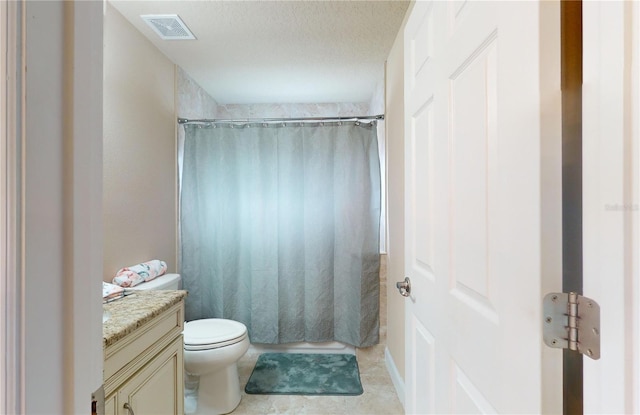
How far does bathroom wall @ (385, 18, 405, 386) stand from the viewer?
188 centimetres

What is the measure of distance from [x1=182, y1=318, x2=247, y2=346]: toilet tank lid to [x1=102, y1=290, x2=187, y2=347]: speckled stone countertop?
45 centimetres

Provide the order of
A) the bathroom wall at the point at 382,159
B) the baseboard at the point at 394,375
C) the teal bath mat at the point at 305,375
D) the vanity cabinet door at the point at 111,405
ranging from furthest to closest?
the bathroom wall at the point at 382,159 < the teal bath mat at the point at 305,375 < the baseboard at the point at 394,375 < the vanity cabinet door at the point at 111,405

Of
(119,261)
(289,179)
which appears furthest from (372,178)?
(119,261)

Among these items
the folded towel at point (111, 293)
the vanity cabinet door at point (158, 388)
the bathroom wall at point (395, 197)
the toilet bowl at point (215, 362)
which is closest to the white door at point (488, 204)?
the bathroom wall at point (395, 197)

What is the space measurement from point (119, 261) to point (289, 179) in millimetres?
1240

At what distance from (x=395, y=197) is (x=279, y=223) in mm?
912

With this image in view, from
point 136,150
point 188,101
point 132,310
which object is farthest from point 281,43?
point 132,310

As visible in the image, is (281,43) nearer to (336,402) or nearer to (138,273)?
(138,273)

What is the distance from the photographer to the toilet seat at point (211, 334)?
5.48ft

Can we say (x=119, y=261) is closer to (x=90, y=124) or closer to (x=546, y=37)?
(x=90, y=124)

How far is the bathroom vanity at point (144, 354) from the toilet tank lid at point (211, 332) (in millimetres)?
305

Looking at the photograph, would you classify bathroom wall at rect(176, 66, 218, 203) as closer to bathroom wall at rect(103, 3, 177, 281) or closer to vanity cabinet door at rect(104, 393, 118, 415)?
bathroom wall at rect(103, 3, 177, 281)

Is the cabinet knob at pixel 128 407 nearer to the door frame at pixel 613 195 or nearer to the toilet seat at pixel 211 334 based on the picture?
the toilet seat at pixel 211 334

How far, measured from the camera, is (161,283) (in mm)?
1778
